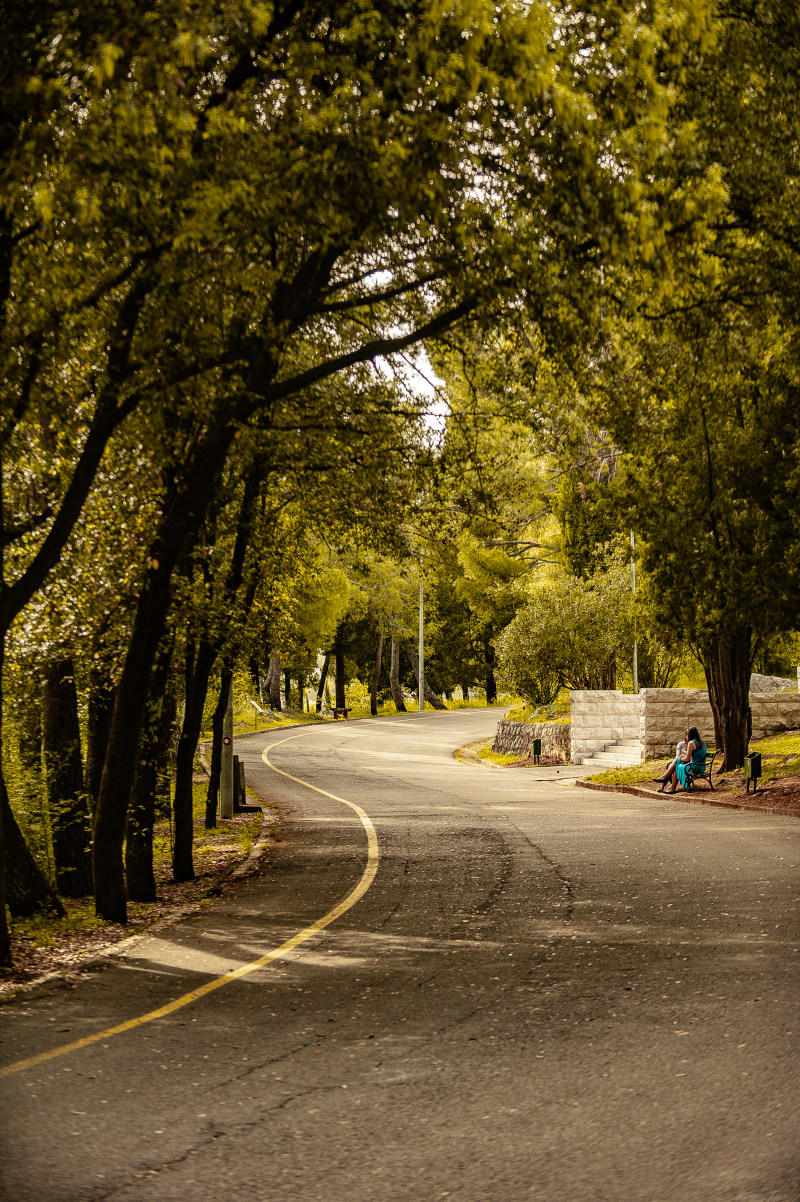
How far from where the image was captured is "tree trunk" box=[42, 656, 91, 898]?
12.5 metres

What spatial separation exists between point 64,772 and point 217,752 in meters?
7.24

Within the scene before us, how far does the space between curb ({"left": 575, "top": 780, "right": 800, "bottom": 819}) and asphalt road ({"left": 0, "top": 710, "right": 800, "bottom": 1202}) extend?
18.7 ft

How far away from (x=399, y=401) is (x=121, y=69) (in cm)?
677

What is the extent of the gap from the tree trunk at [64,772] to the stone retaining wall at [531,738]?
69.0 ft

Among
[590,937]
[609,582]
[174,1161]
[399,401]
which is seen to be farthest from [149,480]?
[609,582]

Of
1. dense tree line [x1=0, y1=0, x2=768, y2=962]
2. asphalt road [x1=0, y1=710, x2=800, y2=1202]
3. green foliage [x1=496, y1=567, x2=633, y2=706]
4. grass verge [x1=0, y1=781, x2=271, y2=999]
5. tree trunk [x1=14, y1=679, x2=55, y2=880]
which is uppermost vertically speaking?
dense tree line [x1=0, y1=0, x2=768, y2=962]

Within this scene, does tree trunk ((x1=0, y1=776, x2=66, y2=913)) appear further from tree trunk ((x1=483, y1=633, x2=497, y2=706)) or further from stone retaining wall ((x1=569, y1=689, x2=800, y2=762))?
tree trunk ((x1=483, y1=633, x2=497, y2=706))

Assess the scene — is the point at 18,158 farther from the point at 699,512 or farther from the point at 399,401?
the point at 699,512

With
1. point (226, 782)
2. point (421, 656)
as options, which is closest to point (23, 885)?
point (226, 782)

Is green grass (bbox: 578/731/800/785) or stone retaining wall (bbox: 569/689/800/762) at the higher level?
stone retaining wall (bbox: 569/689/800/762)

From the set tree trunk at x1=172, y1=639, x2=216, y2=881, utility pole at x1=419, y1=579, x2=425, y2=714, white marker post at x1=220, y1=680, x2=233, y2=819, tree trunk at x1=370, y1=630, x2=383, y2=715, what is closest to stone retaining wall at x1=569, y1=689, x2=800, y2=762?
white marker post at x1=220, y1=680, x2=233, y2=819

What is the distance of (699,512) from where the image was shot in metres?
20.3

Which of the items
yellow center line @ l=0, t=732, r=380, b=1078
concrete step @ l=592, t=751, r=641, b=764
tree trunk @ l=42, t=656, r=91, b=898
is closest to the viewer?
yellow center line @ l=0, t=732, r=380, b=1078

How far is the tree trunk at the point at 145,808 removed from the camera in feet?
39.1
